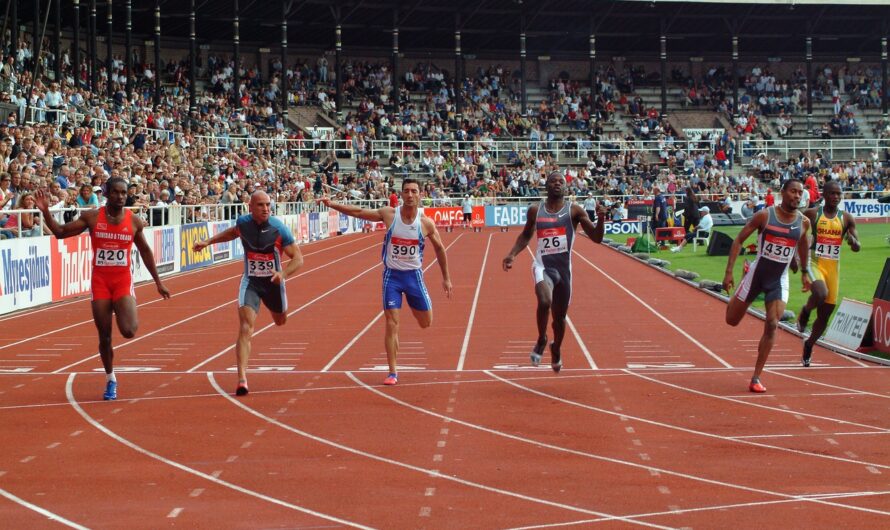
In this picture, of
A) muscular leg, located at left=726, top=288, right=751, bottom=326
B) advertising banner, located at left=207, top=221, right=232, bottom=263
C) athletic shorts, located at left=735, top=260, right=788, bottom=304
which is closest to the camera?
athletic shorts, located at left=735, top=260, right=788, bottom=304

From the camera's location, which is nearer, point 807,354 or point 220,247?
point 807,354

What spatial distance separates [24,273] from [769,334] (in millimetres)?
13509

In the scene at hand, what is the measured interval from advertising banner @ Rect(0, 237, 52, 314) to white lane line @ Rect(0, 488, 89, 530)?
12.4 metres

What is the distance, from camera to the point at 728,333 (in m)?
17.1

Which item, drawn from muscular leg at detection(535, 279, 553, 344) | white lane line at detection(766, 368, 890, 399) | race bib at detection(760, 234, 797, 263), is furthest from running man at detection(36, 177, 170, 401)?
white lane line at detection(766, 368, 890, 399)

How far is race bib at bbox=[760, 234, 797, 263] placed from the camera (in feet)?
40.4

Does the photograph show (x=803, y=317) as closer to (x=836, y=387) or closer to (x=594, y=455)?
(x=836, y=387)

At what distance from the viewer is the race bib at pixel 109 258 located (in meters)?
11.8

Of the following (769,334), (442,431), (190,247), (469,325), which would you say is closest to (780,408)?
(769,334)

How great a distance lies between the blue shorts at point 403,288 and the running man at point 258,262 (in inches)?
39.9

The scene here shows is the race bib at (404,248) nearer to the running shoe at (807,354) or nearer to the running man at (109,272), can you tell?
the running man at (109,272)

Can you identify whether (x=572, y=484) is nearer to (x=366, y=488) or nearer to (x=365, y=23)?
(x=366, y=488)

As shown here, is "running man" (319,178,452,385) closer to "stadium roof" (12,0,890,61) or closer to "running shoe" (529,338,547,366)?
"running shoe" (529,338,547,366)

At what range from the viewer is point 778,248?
40.4ft
